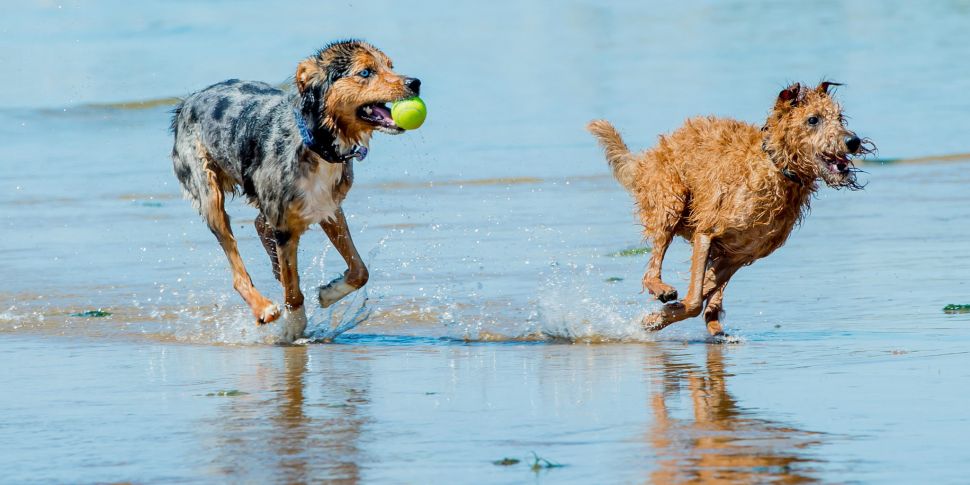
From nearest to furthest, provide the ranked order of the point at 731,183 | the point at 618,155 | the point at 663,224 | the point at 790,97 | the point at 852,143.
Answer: the point at 852,143 → the point at 790,97 → the point at 731,183 → the point at 663,224 → the point at 618,155

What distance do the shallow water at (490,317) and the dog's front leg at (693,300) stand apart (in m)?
0.11

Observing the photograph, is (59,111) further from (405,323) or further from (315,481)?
(315,481)

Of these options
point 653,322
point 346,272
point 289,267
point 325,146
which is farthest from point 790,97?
point 289,267

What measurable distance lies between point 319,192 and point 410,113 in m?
0.76

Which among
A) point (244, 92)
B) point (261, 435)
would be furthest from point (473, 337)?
point (261, 435)

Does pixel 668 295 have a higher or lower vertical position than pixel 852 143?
lower

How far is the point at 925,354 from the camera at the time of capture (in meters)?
6.85

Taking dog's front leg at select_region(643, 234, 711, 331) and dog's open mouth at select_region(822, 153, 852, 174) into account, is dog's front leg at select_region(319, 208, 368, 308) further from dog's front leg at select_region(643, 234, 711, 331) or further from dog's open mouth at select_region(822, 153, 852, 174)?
dog's open mouth at select_region(822, 153, 852, 174)

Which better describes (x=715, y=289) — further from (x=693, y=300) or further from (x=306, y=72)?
(x=306, y=72)

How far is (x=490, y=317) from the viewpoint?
8602mm

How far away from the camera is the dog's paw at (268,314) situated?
27.2ft

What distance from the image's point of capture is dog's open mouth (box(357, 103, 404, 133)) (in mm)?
8016

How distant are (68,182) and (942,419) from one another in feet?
35.2

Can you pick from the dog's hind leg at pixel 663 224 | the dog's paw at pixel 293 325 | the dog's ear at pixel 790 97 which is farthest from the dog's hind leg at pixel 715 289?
the dog's paw at pixel 293 325
